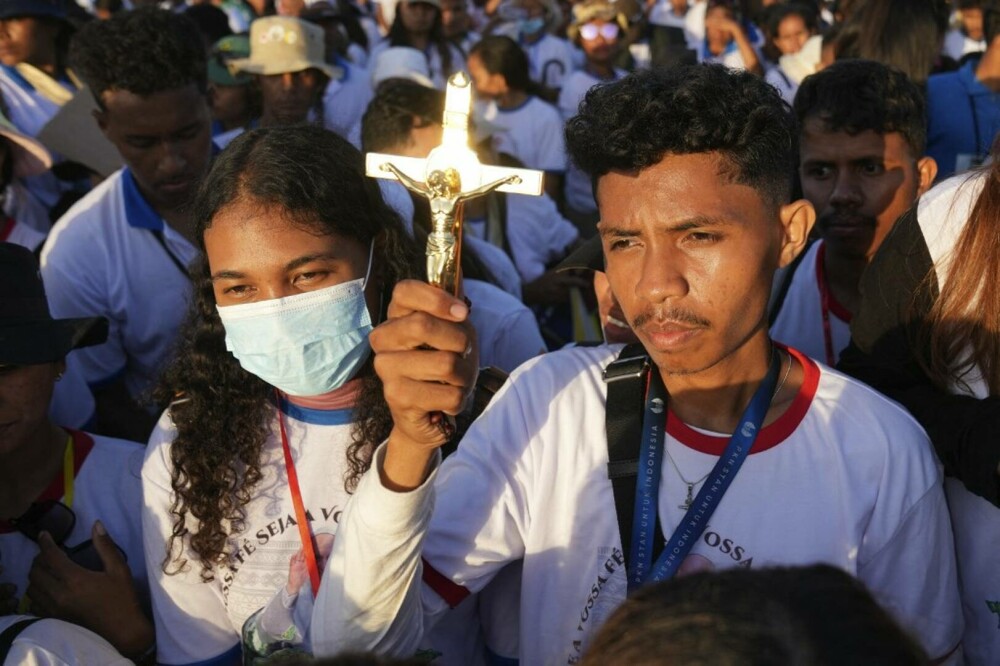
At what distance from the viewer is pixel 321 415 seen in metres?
2.81

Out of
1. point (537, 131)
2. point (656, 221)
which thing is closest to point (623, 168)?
point (656, 221)

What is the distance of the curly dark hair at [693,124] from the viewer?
2.24 m

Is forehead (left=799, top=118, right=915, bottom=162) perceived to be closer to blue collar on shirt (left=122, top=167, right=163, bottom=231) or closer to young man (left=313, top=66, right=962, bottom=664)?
young man (left=313, top=66, right=962, bottom=664)

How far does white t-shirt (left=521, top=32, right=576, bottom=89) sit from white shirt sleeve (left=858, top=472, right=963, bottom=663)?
1083cm

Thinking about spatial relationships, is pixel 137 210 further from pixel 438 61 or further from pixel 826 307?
pixel 438 61

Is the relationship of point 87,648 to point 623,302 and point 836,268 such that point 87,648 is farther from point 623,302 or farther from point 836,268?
point 836,268

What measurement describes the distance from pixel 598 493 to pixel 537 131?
6.59m

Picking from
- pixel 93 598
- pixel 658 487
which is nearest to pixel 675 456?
pixel 658 487

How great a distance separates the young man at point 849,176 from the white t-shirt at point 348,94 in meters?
5.05

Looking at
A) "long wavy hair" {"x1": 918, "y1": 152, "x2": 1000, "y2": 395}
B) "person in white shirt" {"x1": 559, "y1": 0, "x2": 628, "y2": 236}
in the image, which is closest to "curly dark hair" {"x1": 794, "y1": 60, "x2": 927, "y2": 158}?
"long wavy hair" {"x1": 918, "y1": 152, "x2": 1000, "y2": 395}

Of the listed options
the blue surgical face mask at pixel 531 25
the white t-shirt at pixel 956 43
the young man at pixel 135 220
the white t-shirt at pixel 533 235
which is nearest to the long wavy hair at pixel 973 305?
the young man at pixel 135 220

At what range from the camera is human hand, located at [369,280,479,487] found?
1835mm

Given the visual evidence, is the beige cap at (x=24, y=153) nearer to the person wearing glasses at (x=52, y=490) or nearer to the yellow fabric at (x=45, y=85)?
the yellow fabric at (x=45, y=85)

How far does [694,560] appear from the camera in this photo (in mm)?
2180
